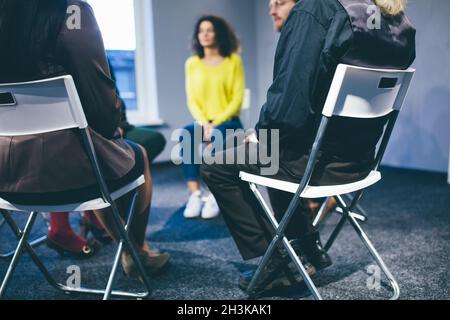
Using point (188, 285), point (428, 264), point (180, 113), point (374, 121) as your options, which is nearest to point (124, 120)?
point (188, 285)

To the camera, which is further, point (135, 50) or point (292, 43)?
point (135, 50)

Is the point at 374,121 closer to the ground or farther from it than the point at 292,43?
closer to the ground

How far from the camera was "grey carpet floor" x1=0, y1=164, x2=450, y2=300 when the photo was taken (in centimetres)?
173

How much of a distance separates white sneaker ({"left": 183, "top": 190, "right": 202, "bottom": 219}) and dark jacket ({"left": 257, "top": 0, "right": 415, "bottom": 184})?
4.99 ft

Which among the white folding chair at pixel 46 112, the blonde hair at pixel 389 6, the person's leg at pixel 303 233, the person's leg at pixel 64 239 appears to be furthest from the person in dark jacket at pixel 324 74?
the person's leg at pixel 64 239

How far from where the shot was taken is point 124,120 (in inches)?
85.0

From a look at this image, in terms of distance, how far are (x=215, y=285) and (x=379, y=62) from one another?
44.8 inches

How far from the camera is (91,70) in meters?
1.33

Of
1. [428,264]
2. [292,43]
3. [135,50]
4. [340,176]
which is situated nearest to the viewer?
[292,43]

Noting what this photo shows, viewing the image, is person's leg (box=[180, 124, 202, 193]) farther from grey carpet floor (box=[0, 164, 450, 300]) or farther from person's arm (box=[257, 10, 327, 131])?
person's arm (box=[257, 10, 327, 131])

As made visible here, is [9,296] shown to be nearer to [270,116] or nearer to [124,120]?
[124,120]

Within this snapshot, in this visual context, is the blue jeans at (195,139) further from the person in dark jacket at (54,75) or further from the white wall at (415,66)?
the white wall at (415,66)

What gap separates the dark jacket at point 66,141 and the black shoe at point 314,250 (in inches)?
33.3

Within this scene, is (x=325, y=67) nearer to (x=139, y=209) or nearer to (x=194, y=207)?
(x=139, y=209)
